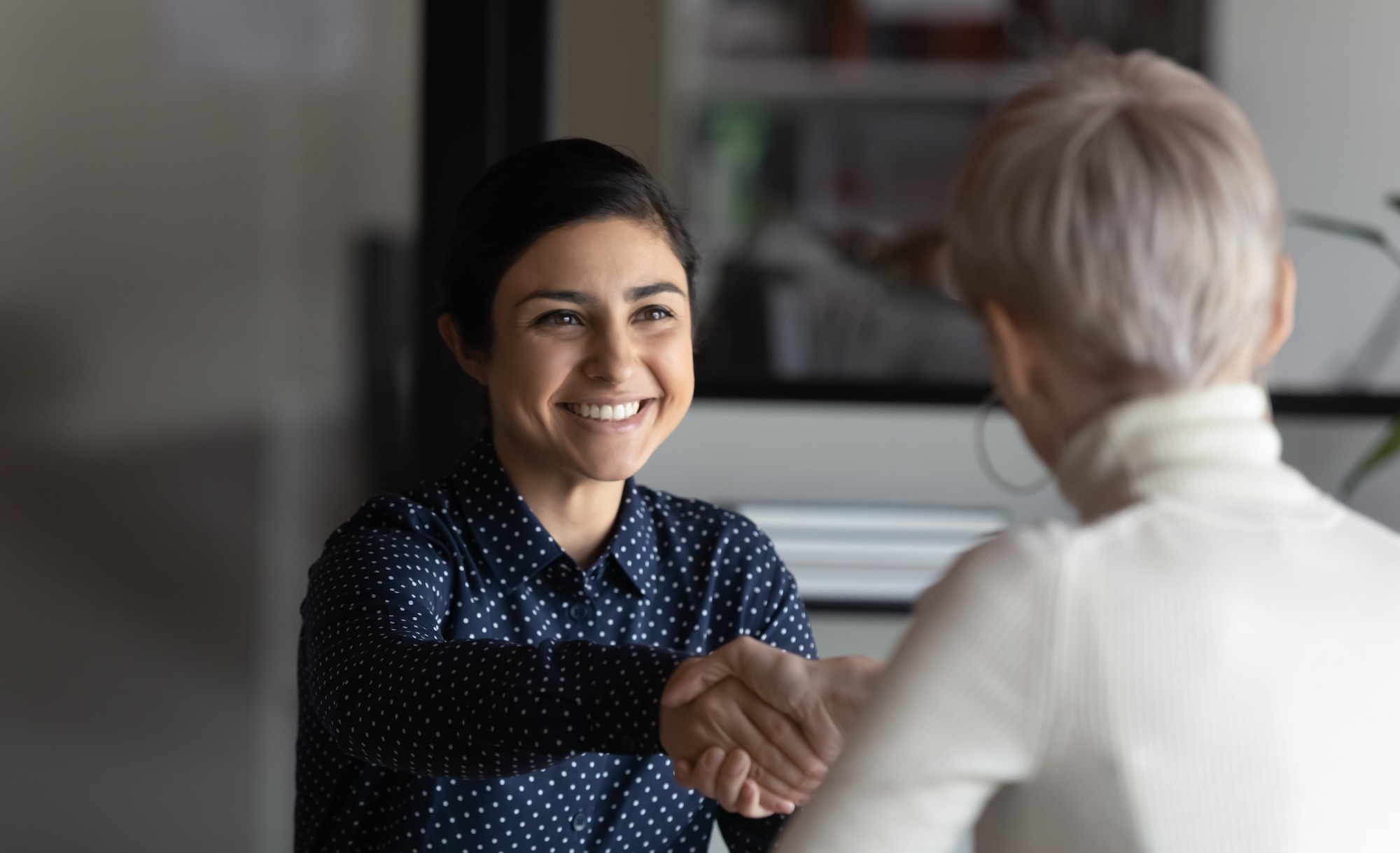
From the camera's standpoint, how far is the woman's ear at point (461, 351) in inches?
57.8

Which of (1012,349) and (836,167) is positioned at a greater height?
(1012,349)

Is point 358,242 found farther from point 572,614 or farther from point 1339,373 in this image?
point 1339,373

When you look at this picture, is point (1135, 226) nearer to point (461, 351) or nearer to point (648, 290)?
point (648, 290)

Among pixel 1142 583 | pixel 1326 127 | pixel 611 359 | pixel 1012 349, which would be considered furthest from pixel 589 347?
pixel 1326 127

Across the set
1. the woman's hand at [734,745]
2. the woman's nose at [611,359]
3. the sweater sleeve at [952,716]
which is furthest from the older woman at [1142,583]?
the woman's nose at [611,359]

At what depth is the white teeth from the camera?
1.38 m

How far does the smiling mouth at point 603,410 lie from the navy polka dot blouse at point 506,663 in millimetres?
109

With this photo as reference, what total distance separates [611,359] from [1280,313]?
72 centimetres

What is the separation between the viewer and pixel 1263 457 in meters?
0.74

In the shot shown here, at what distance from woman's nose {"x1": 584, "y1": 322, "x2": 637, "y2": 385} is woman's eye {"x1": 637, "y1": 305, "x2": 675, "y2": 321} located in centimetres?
4

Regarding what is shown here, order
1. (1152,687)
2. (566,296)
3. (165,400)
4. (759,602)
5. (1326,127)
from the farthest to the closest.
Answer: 1. (1326,127)
2. (165,400)
3. (759,602)
4. (566,296)
5. (1152,687)

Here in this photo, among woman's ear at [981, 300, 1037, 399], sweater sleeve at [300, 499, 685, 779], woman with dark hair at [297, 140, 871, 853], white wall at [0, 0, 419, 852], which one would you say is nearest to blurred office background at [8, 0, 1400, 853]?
white wall at [0, 0, 419, 852]

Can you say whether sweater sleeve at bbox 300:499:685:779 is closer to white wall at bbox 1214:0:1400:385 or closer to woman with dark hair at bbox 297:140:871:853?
woman with dark hair at bbox 297:140:871:853

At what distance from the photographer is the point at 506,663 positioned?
1061 mm
